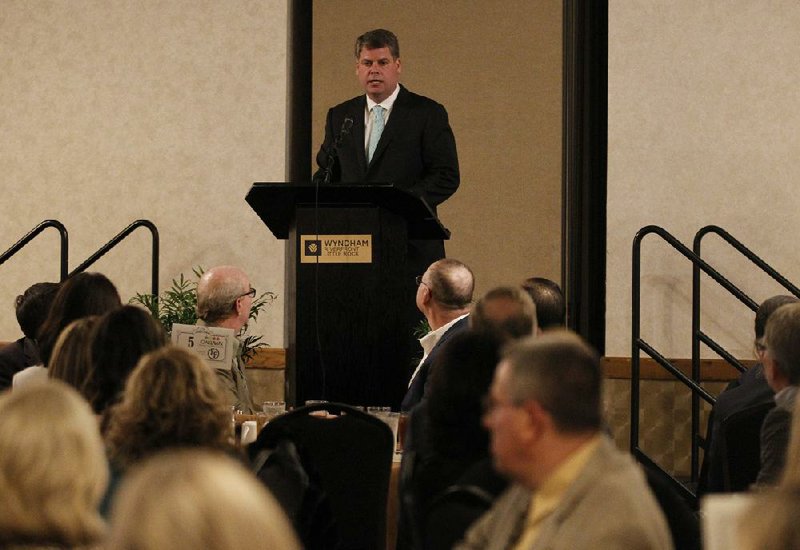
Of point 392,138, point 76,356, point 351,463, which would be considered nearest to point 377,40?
point 392,138

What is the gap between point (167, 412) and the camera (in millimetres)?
2910

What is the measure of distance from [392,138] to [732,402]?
8.00 ft

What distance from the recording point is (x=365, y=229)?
5.34 m

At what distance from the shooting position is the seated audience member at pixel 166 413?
291 centimetres

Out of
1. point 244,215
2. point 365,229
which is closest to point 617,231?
point 244,215

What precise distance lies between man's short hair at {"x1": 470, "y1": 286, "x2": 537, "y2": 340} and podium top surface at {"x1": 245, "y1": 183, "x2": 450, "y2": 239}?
4.61 ft

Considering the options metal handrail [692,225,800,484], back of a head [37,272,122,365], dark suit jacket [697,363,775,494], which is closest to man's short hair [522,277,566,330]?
dark suit jacket [697,363,775,494]

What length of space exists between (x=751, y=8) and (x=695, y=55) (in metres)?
0.45

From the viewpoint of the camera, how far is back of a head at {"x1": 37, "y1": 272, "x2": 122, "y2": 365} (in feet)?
14.2

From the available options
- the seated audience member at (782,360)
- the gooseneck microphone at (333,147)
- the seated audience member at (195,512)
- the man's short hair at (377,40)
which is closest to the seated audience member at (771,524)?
the seated audience member at (195,512)

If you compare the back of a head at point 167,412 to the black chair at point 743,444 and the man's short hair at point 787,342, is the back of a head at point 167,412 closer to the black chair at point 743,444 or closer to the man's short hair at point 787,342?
the man's short hair at point 787,342

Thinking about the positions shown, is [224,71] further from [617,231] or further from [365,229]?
[365,229]

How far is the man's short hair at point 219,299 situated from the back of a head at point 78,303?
3.11 feet

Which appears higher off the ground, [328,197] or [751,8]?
[751,8]
